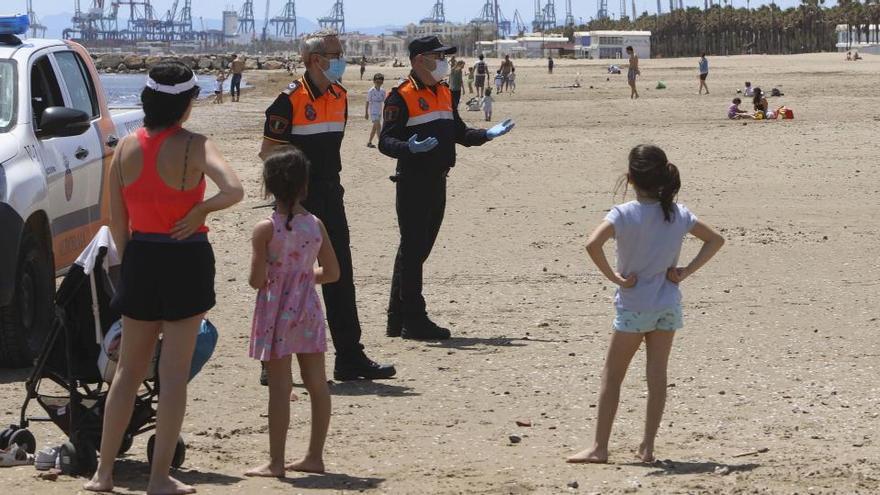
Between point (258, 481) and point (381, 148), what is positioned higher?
point (381, 148)

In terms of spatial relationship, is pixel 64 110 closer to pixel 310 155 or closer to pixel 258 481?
pixel 310 155

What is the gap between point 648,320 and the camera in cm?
634

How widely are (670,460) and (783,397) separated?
150 centimetres

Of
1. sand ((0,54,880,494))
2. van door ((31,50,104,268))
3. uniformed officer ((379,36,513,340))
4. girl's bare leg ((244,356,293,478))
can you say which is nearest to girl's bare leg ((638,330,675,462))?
sand ((0,54,880,494))

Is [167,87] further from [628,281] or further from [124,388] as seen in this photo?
[628,281]

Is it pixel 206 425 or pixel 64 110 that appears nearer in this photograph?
pixel 206 425

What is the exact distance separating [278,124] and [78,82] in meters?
2.70

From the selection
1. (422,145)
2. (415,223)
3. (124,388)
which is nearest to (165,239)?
(124,388)

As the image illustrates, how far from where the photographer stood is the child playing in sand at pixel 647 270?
627cm

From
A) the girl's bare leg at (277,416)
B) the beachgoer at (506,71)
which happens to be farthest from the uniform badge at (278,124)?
the beachgoer at (506,71)

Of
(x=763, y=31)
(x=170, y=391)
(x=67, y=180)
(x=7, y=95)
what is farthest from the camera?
(x=763, y=31)

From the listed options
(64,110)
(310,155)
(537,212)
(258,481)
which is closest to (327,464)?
(258,481)

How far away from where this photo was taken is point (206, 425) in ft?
24.6

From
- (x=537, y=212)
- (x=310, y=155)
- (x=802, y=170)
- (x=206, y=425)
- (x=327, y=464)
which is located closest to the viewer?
(x=327, y=464)
